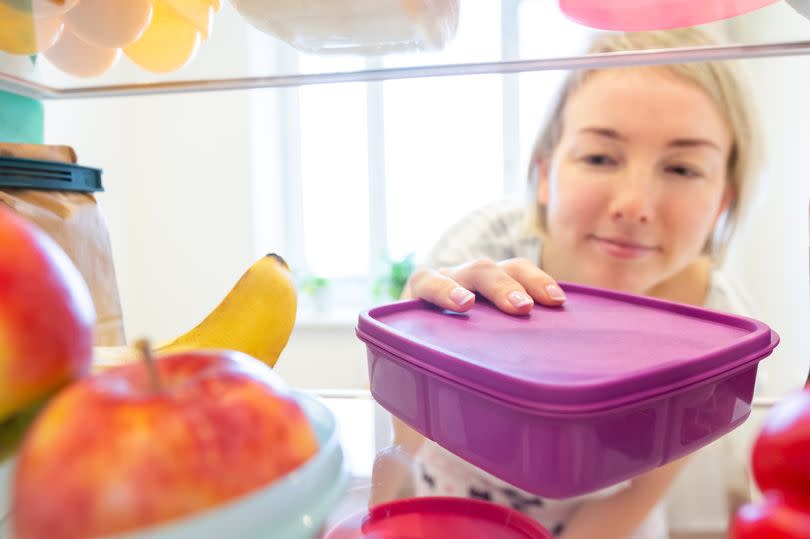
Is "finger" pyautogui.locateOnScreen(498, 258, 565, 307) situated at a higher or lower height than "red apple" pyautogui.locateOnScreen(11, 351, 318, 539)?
higher

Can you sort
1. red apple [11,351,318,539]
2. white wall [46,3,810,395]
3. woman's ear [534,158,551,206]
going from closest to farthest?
red apple [11,351,318,539], woman's ear [534,158,551,206], white wall [46,3,810,395]

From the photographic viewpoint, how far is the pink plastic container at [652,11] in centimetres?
47

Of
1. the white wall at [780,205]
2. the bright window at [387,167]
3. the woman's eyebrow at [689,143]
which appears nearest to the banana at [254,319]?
the woman's eyebrow at [689,143]

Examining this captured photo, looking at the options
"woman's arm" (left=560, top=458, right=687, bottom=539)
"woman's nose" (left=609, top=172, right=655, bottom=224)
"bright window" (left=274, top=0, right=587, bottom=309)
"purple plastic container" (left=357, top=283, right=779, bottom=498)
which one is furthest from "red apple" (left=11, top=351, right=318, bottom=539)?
"bright window" (left=274, top=0, right=587, bottom=309)

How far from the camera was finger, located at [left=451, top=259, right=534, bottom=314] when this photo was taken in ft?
1.46

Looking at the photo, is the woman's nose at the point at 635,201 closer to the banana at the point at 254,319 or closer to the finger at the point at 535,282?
the finger at the point at 535,282

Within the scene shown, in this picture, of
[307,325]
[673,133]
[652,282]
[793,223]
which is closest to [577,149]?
[673,133]

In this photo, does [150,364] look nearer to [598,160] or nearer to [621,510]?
[621,510]

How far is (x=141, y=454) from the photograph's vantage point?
170 millimetres

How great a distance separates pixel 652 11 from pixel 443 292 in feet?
0.97

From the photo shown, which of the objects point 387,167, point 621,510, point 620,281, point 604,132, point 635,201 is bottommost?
point 621,510

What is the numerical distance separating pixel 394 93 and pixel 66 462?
2121 mm

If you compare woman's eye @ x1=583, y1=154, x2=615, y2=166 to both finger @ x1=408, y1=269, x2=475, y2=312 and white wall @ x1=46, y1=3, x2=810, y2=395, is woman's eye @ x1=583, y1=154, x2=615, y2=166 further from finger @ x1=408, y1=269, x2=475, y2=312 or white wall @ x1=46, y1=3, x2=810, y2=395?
white wall @ x1=46, y1=3, x2=810, y2=395

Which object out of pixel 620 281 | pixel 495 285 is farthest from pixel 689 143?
pixel 495 285
